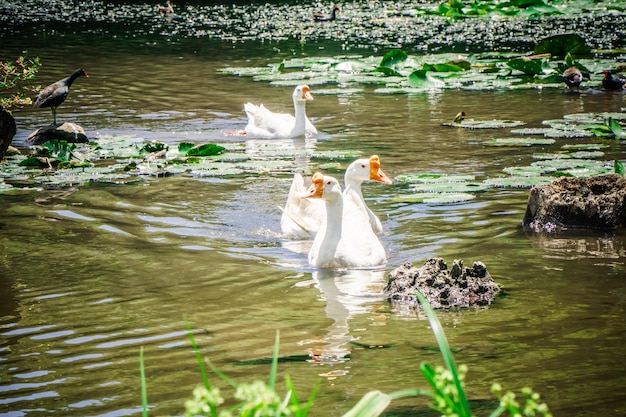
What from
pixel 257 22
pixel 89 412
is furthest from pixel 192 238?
pixel 257 22

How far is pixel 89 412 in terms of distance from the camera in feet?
14.4

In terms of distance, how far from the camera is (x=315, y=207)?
A: 8.82 metres

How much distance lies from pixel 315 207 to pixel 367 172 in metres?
0.67

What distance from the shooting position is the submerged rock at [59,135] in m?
12.3

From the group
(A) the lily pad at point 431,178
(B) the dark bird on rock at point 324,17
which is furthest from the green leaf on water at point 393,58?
(B) the dark bird on rock at point 324,17

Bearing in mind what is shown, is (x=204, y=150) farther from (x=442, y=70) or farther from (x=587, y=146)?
(x=442, y=70)

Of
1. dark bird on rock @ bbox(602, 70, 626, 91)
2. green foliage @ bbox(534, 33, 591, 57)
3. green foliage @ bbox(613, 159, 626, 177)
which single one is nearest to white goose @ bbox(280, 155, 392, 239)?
green foliage @ bbox(613, 159, 626, 177)

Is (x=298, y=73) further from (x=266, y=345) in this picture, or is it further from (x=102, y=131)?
(x=266, y=345)

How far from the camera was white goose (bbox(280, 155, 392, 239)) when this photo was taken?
8.36m

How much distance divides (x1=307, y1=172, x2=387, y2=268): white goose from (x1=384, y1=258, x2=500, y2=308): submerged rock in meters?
1.07

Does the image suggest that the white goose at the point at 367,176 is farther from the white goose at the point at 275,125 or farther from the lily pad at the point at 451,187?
the white goose at the point at 275,125

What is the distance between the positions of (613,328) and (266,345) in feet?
6.59

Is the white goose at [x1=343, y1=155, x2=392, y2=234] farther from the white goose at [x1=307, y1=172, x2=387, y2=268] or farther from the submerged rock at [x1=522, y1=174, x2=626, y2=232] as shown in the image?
the submerged rock at [x1=522, y1=174, x2=626, y2=232]

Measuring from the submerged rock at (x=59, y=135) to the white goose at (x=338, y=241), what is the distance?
5.82 meters
